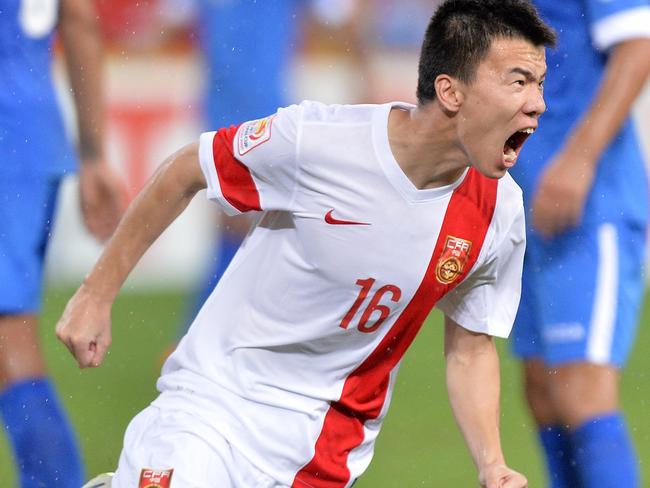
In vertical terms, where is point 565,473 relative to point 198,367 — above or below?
below

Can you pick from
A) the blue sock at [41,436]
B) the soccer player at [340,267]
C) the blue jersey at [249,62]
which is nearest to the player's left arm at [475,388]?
the soccer player at [340,267]

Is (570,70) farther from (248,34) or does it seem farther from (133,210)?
(248,34)

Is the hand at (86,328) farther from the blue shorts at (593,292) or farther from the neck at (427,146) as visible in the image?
the blue shorts at (593,292)

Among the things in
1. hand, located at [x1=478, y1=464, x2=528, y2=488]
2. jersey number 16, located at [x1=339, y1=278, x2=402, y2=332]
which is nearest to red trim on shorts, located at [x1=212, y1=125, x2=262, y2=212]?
jersey number 16, located at [x1=339, y1=278, x2=402, y2=332]

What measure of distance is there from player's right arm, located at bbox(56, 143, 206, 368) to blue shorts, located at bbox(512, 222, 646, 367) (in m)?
1.17

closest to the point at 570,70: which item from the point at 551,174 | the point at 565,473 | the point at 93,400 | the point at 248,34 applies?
the point at 551,174

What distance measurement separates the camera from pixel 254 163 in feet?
9.67

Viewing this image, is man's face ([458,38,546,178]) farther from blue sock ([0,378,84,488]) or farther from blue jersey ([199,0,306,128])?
blue jersey ([199,0,306,128])

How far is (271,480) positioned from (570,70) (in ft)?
4.78

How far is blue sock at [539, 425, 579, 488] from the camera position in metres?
3.96

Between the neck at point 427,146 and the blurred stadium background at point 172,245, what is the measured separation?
2422mm

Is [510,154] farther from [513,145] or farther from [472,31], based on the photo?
[472,31]

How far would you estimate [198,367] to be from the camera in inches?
119

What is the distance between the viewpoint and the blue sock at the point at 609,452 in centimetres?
375
